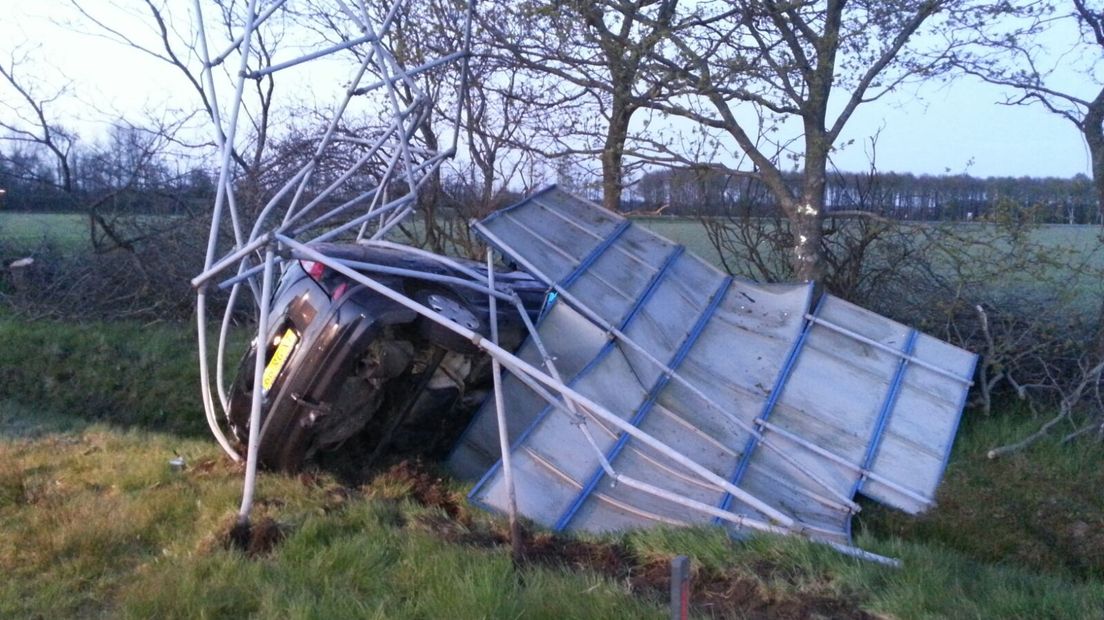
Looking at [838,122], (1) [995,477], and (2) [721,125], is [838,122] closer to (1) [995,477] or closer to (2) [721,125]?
(2) [721,125]

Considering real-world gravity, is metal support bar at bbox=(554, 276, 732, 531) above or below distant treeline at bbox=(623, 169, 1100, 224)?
below

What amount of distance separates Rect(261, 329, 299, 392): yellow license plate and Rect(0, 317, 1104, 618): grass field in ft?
2.08

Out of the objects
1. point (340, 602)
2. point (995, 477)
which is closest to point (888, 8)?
point (995, 477)

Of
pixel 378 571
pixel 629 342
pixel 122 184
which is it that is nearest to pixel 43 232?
pixel 122 184

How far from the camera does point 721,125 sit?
9.74 m

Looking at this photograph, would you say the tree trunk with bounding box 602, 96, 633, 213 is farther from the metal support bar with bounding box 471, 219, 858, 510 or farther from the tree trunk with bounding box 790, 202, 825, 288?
the metal support bar with bounding box 471, 219, 858, 510

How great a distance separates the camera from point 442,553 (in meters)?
5.11

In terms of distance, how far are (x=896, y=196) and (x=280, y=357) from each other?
6646 mm

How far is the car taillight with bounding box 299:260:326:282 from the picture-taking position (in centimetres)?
664

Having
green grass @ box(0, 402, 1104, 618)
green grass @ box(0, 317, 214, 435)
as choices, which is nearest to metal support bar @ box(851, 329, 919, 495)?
green grass @ box(0, 402, 1104, 618)

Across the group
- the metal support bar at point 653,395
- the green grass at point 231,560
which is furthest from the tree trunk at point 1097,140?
the green grass at point 231,560

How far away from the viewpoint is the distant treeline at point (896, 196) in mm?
9062

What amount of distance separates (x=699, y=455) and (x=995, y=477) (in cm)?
246

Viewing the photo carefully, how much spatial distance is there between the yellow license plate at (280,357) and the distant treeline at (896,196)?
5027mm
